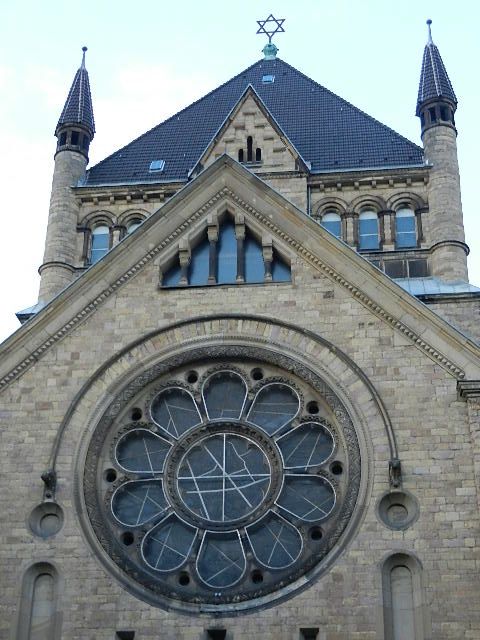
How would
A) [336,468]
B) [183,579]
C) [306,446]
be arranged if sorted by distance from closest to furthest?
[183,579]
[336,468]
[306,446]

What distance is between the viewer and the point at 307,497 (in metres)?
21.7

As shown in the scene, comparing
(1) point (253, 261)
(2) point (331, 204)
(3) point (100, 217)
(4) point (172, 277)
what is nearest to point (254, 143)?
(2) point (331, 204)

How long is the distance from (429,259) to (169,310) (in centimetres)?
929

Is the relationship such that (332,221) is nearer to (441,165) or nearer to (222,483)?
(441,165)

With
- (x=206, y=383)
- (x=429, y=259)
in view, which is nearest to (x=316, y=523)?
(x=206, y=383)

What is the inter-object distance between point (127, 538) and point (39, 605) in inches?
75.3

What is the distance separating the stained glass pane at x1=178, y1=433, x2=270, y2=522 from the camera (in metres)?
21.8

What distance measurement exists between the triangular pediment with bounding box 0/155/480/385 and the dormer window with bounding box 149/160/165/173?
30.9ft

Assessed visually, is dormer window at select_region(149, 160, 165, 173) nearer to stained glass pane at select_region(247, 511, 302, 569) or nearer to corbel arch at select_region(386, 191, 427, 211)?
corbel arch at select_region(386, 191, 427, 211)

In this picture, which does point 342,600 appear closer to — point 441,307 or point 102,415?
point 102,415

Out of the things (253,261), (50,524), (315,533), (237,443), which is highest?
(253,261)

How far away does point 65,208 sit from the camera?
32531 millimetres

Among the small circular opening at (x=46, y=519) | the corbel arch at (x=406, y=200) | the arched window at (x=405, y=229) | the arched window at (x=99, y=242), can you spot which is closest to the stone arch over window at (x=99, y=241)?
the arched window at (x=99, y=242)

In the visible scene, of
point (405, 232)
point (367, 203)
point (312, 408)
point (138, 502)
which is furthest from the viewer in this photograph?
point (367, 203)
